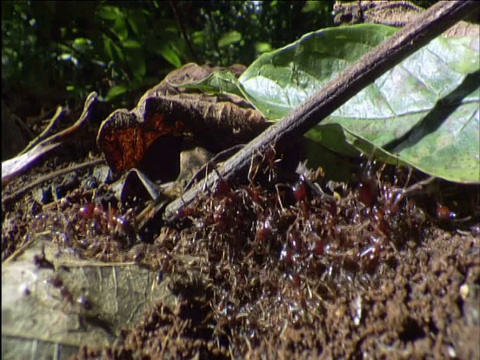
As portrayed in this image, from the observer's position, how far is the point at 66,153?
1.83m

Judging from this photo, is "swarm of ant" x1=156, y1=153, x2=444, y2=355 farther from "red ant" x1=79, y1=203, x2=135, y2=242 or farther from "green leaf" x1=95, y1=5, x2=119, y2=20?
"green leaf" x1=95, y1=5, x2=119, y2=20

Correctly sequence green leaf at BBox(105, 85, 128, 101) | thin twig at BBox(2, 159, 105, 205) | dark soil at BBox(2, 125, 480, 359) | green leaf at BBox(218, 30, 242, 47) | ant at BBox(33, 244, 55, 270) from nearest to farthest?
dark soil at BBox(2, 125, 480, 359)
ant at BBox(33, 244, 55, 270)
thin twig at BBox(2, 159, 105, 205)
green leaf at BBox(105, 85, 128, 101)
green leaf at BBox(218, 30, 242, 47)

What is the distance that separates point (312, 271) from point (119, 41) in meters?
1.26

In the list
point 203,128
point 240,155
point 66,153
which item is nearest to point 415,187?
point 240,155

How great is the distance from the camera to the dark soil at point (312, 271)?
43.0 inches

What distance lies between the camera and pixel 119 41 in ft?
7.04

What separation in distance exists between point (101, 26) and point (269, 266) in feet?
4.10

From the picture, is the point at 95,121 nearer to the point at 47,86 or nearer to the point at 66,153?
the point at 66,153

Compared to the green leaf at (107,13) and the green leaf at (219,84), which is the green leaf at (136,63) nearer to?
the green leaf at (107,13)

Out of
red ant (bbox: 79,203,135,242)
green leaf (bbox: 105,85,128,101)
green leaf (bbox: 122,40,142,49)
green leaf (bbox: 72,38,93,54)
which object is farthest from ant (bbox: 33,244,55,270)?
green leaf (bbox: 72,38,93,54)

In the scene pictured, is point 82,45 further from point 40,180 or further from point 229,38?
point 40,180

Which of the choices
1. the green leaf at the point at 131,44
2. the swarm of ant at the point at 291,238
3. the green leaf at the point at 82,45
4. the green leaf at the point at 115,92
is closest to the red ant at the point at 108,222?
the swarm of ant at the point at 291,238

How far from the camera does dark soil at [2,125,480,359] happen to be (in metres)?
1.09

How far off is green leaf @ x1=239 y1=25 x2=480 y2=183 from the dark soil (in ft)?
0.24
